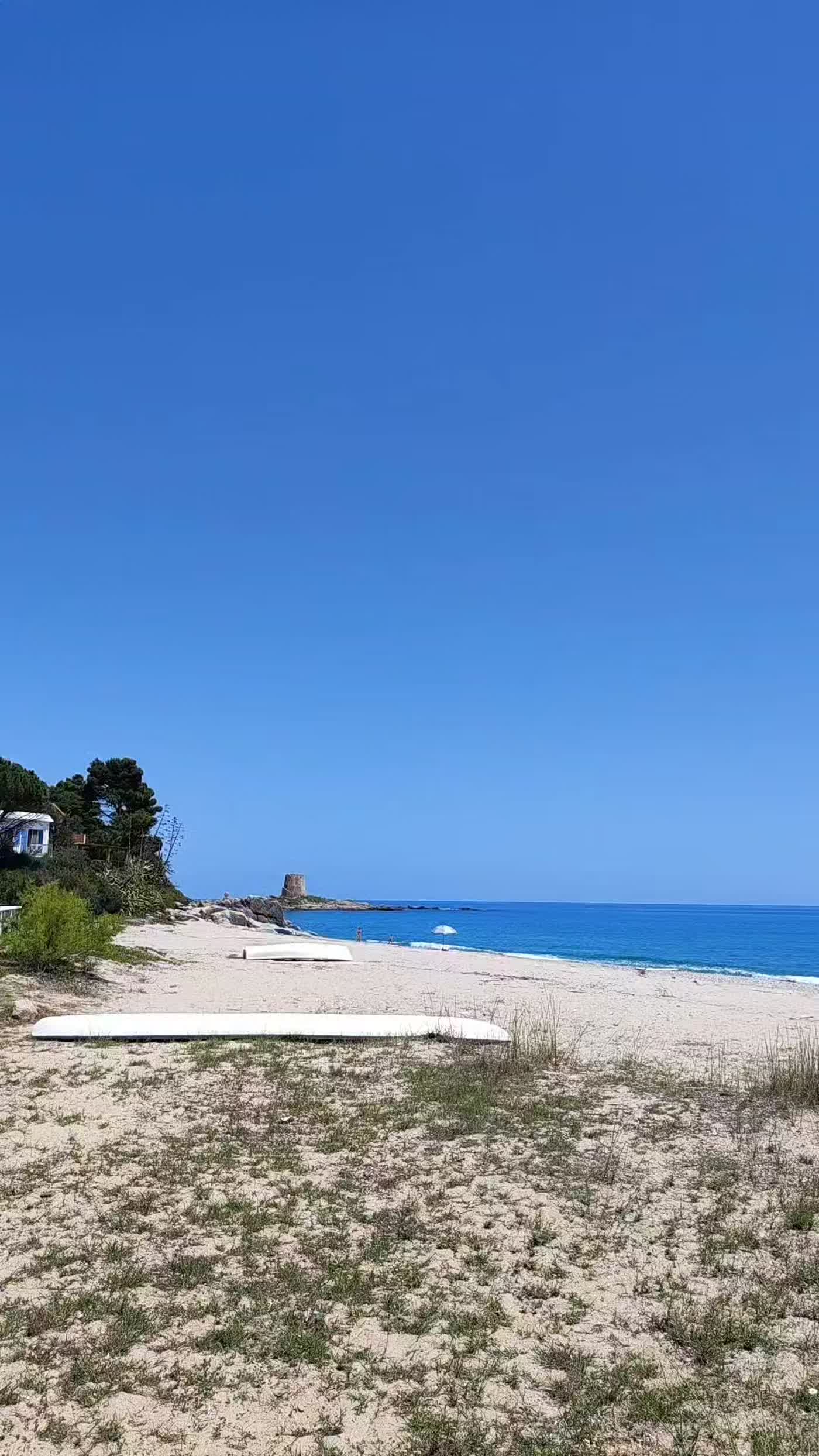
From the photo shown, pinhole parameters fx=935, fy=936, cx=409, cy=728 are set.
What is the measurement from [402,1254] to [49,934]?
1149 centimetres

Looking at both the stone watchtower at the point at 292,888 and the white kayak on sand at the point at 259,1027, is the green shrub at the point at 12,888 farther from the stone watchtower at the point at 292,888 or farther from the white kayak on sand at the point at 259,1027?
the stone watchtower at the point at 292,888

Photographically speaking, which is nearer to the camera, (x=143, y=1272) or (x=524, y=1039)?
(x=143, y=1272)

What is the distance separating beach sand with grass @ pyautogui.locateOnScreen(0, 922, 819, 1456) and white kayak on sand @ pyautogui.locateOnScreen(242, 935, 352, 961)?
1471 cm

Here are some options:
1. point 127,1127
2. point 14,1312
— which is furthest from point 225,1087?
point 14,1312

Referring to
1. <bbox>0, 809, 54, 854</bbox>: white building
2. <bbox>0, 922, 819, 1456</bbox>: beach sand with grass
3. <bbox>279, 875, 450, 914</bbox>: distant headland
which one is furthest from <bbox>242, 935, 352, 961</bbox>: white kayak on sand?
<bbox>279, 875, 450, 914</bbox>: distant headland

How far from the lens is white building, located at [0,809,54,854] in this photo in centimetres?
3841

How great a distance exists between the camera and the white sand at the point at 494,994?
15.0m

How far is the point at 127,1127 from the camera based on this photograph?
25.3 feet

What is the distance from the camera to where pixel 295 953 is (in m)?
26.6

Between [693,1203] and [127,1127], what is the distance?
4.48m

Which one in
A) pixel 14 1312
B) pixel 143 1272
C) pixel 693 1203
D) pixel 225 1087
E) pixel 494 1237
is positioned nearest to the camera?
pixel 14 1312

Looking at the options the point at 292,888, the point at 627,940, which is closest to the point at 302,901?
the point at 292,888

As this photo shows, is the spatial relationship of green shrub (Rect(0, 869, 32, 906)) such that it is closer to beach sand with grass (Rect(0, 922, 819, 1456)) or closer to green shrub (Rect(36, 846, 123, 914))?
green shrub (Rect(36, 846, 123, 914))

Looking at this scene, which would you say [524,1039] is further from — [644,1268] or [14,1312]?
[14,1312]
